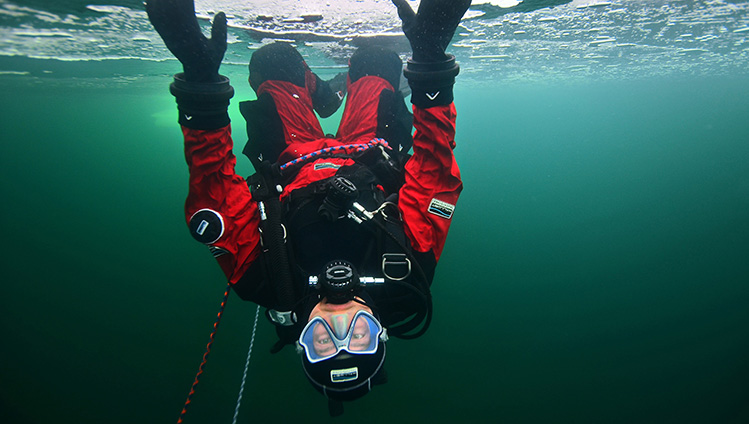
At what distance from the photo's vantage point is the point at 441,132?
7.56 feet

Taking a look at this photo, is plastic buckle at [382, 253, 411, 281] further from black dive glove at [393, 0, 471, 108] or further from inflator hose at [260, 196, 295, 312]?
black dive glove at [393, 0, 471, 108]

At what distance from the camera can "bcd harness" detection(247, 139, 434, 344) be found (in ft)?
7.66

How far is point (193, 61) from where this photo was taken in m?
2.02

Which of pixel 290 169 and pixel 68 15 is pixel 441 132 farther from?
pixel 68 15

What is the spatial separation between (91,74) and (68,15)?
28.2ft

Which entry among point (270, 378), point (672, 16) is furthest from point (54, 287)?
point (672, 16)

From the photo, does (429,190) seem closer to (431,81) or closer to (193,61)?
(431,81)

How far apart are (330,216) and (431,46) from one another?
1445 millimetres

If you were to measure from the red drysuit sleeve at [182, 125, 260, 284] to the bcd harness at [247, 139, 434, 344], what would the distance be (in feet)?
0.43

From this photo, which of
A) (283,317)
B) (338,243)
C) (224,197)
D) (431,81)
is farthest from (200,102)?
(283,317)

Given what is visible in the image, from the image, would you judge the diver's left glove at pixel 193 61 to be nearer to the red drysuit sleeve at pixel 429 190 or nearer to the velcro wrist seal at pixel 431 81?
the velcro wrist seal at pixel 431 81

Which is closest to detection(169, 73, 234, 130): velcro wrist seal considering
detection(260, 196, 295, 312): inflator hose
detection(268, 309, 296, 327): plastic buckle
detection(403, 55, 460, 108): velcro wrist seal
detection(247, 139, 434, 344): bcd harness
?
detection(247, 139, 434, 344): bcd harness

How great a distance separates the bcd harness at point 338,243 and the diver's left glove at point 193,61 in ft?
2.43

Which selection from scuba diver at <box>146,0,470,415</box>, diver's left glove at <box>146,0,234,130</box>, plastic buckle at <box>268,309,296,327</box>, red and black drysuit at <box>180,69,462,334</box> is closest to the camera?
diver's left glove at <box>146,0,234,130</box>
